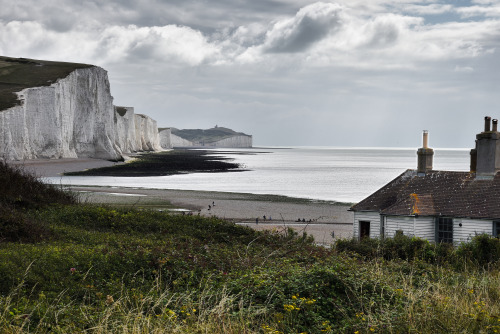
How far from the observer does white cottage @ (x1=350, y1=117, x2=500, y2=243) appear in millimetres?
17875

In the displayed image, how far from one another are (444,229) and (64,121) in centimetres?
7297

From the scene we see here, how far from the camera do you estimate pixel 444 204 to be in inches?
739

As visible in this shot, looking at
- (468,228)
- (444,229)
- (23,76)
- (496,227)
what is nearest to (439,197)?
(444,229)

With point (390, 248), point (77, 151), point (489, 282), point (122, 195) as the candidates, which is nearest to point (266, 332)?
point (489, 282)

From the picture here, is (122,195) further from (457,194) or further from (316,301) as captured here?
(316,301)

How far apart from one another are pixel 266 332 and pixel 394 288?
9.17ft

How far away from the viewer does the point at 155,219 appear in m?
16.4

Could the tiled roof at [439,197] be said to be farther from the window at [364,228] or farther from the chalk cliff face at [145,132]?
the chalk cliff face at [145,132]

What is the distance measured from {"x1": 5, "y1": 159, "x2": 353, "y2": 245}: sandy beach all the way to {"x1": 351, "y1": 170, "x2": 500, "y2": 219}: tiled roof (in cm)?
644

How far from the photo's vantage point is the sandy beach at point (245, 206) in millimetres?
33062

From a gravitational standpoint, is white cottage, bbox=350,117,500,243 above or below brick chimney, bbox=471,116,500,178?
below

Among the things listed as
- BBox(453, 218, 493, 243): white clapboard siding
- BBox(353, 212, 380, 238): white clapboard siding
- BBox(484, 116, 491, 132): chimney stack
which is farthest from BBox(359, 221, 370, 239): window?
BBox(484, 116, 491, 132): chimney stack

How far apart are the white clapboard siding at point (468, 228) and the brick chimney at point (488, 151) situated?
2.24 meters

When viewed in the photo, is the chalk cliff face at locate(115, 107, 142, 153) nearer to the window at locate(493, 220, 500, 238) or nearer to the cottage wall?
the cottage wall
